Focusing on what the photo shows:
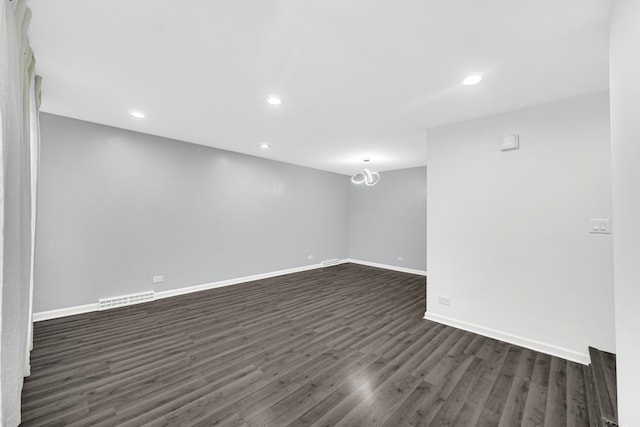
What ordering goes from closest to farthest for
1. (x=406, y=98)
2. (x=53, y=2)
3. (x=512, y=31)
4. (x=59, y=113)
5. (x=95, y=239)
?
(x=53, y=2)
(x=512, y=31)
(x=406, y=98)
(x=59, y=113)
(x=95, y=239)

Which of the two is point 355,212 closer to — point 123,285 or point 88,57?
point 123,285

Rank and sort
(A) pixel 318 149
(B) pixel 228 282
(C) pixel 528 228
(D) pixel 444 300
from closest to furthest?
(C) pixel 528 228 < (D) pixel 444 300 < (A) pixel 318 149 < (B) pixel 228 282

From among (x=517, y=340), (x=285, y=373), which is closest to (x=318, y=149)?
(x=285, y=373)

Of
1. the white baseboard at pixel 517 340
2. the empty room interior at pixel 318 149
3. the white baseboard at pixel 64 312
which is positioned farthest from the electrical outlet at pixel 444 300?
the white baseboard at pixel 64 312

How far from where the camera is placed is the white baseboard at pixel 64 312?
309 cm

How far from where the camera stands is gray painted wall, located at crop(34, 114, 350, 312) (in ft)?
10.6

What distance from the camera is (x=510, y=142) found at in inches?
108

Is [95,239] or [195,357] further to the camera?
[95,239]

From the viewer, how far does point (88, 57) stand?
2.01 metres

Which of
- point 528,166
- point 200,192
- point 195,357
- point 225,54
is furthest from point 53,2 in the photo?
point 528,166

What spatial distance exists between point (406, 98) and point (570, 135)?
1.67 m

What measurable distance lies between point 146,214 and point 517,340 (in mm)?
5245

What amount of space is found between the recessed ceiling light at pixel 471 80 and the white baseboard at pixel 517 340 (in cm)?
269

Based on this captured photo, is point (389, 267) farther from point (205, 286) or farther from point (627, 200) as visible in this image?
point (627, 200)
